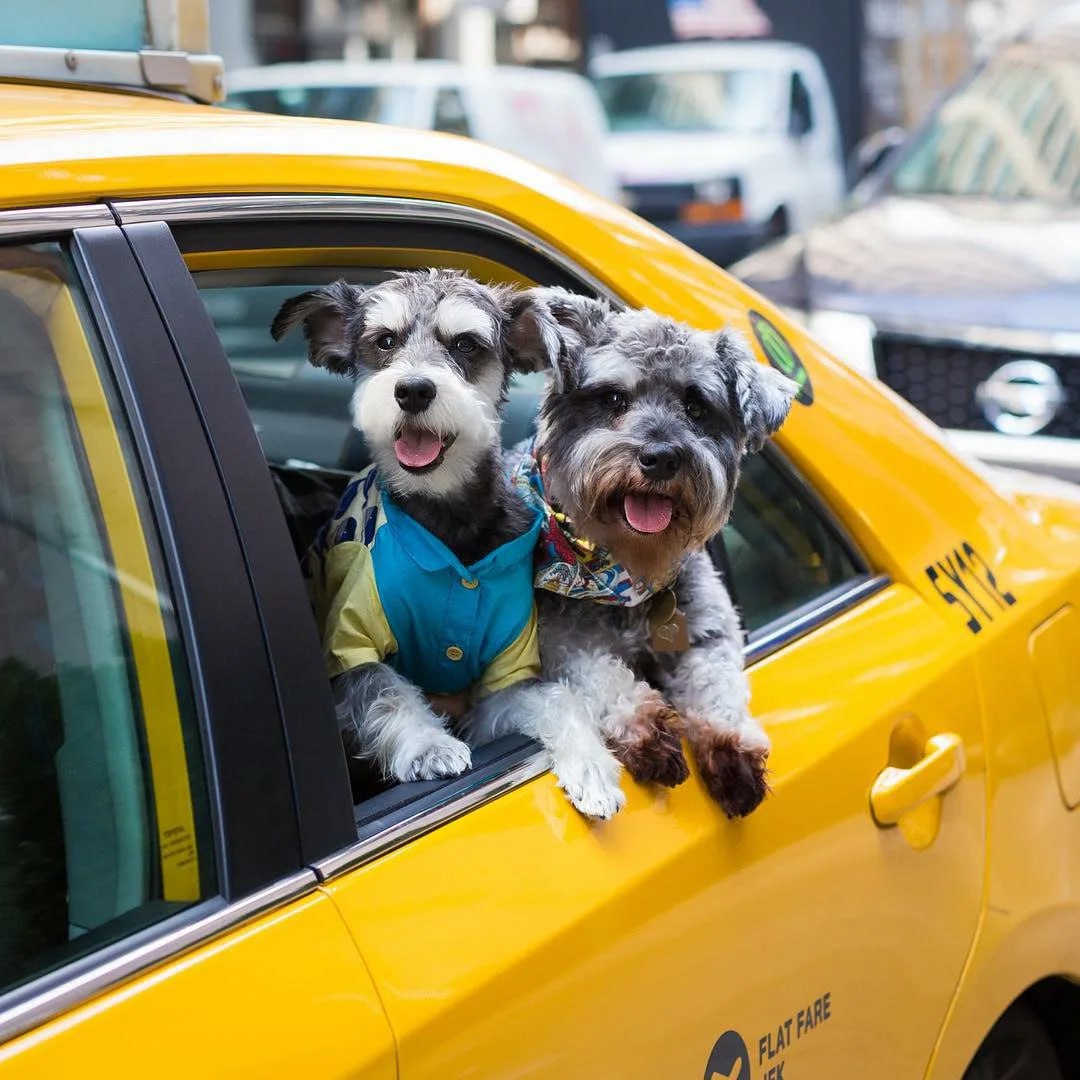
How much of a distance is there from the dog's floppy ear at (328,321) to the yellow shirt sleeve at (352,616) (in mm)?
337

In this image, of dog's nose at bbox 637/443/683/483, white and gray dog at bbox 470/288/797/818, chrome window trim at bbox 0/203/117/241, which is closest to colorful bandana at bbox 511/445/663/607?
white and gray dog at bbox 470/288/797/818

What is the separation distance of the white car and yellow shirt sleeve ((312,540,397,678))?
38.8 ft

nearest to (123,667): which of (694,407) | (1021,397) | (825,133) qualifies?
(694,407)

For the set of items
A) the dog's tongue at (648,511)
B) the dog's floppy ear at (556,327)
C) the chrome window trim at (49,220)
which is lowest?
the dog's tongue at (648,511)

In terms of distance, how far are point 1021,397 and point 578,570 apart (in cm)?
414

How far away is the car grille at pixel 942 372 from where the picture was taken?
6192mm

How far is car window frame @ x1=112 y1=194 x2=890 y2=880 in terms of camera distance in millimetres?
1774

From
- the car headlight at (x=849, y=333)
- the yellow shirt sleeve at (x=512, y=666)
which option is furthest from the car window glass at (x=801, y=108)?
the yellow shirt sleeve at (x=512, y=666)

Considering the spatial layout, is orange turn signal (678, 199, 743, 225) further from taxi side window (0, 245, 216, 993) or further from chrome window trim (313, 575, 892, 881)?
taxi side window (0, 245, 216, 993)

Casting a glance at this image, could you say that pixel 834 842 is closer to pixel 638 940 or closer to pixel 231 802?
pixel 638 940

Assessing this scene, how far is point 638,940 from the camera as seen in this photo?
186 cm

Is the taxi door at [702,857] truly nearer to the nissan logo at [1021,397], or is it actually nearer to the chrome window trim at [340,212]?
the chrome window trim at [340,212]

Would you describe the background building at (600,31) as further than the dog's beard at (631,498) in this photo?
Yes

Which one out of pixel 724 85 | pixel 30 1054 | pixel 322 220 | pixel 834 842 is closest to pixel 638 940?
pixel 834 842
